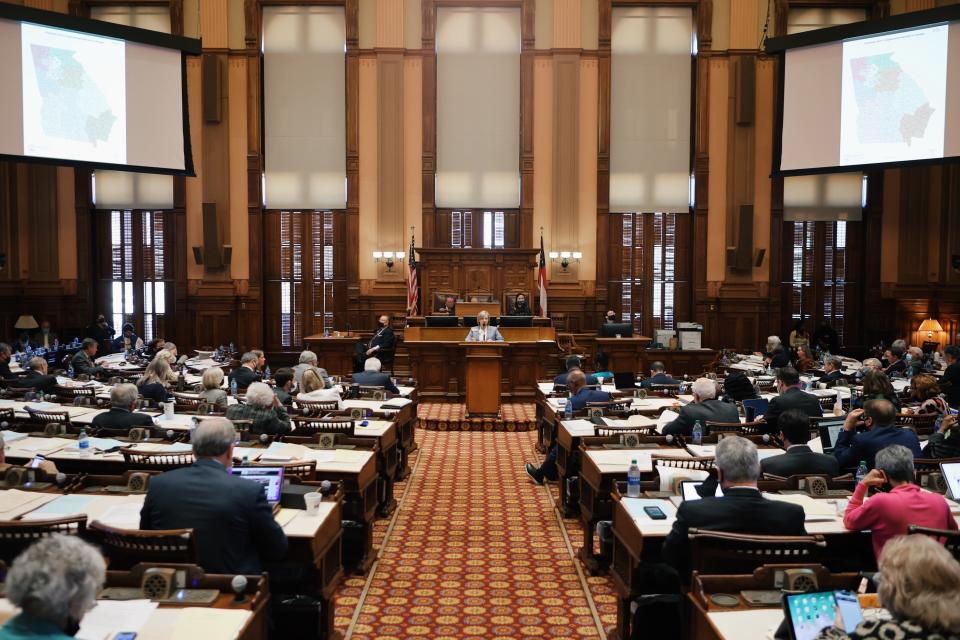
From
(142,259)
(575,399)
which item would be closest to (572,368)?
(575,399)

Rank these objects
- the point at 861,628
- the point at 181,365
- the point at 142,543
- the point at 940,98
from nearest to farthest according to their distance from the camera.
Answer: the point at 861,628, the point at 142,543, the point at 181,365, the point at 940,98

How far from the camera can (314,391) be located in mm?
7426

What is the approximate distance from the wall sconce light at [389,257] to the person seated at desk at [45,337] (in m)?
6.60

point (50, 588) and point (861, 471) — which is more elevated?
point (50, 588)

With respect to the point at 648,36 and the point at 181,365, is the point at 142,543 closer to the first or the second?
the point at 181,365

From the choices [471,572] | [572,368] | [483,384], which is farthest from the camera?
[483,384]

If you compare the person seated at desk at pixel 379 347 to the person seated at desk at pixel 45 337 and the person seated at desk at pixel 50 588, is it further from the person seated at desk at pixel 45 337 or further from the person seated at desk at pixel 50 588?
the person seated at desk at pixel 50 588

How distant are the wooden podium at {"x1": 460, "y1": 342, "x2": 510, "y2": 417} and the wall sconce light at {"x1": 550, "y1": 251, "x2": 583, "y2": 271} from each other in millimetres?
6697

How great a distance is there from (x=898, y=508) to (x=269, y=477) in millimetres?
2906

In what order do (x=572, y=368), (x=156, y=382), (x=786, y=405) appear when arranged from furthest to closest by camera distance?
(x=572, y=368) < (x=156, y=382) < (x=786, y=405)

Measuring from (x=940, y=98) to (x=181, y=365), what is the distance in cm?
1302

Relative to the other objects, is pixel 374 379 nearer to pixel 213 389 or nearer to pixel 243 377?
pixel 243 377

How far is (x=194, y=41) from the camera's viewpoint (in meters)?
15.3

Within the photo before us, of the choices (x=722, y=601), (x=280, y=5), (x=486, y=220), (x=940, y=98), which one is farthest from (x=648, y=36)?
(x=722, y=601)
